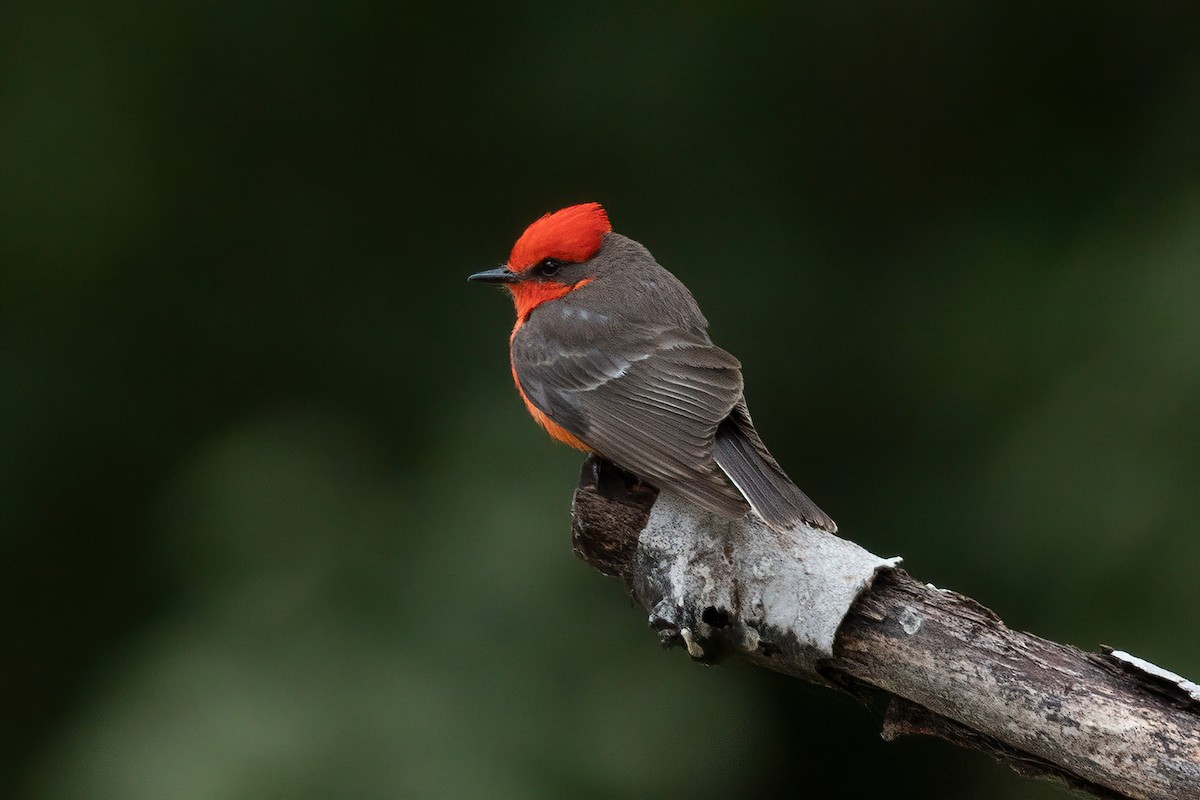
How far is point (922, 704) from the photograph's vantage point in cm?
249

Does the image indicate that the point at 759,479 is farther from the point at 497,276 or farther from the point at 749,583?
the point at 497,276

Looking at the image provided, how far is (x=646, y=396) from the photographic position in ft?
11.9

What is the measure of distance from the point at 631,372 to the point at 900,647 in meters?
1.47

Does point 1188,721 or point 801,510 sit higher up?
point 1188,721

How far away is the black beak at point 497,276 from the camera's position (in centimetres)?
421

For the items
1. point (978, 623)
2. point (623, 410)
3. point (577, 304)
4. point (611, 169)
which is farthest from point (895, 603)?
point (611, 169)

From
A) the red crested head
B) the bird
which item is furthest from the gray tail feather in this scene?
the red crested head

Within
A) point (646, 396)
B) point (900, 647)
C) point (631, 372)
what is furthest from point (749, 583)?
point (631, 372)

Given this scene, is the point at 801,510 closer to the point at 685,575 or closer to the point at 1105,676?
the point at 685,575

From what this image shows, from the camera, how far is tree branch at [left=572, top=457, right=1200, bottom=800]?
2256 mm

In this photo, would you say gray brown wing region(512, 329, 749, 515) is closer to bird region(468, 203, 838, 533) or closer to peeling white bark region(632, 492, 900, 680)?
bird region(468, 203, 838, 533)

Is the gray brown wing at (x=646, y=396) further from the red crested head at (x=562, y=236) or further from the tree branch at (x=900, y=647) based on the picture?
the red crested head at (x=562, y=236)

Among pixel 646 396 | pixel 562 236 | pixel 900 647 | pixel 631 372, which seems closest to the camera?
pixel 900 647

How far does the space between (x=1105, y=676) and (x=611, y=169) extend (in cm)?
309
